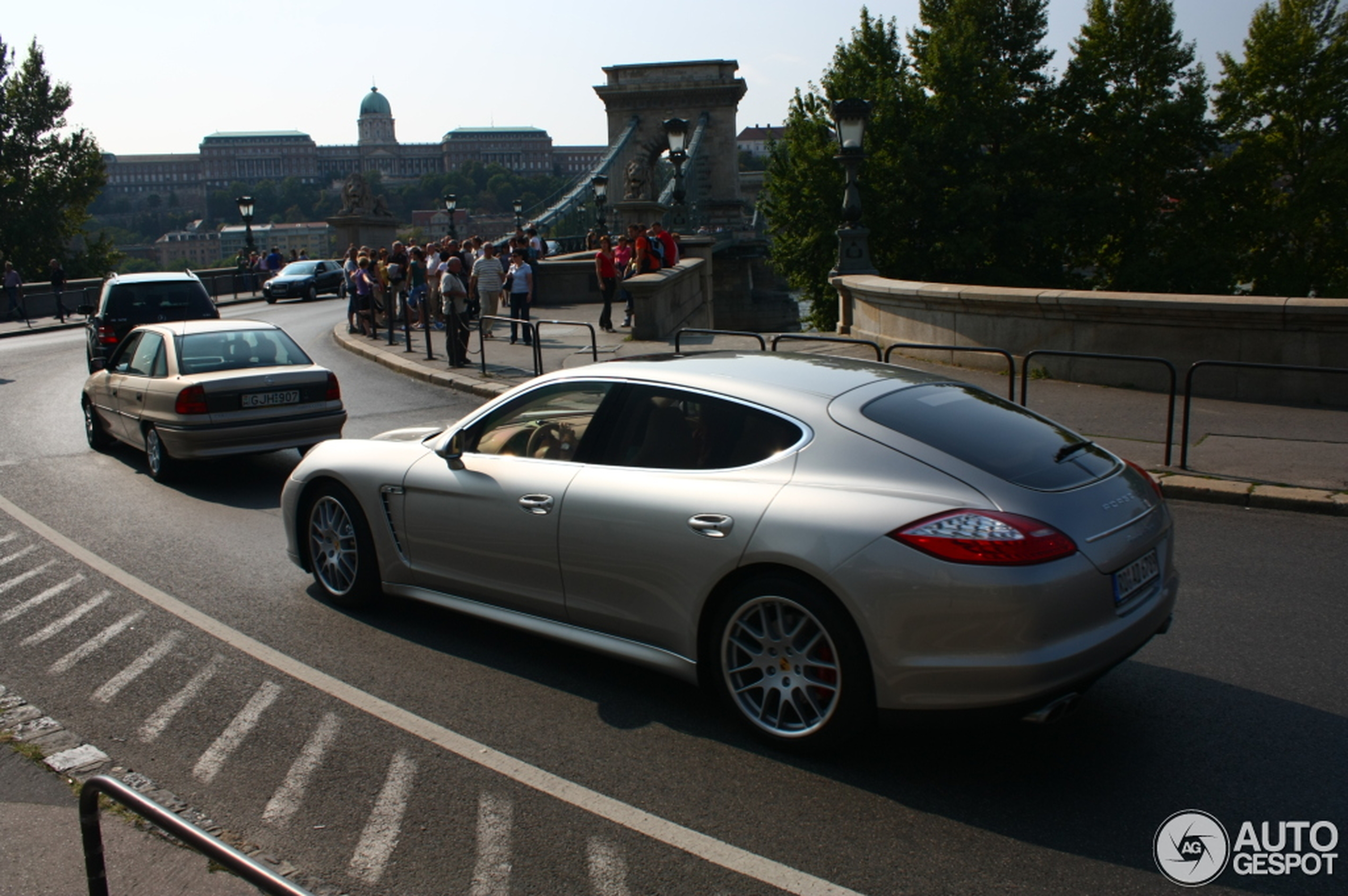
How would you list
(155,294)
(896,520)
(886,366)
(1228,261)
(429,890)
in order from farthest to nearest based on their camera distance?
(1228,261) → (155,294) → (886,366) → (896,520) → (429,890)

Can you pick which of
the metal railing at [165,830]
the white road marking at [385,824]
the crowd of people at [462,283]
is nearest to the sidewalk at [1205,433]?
the crowd of people at [462,283]

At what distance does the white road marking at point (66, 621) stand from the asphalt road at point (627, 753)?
0.02 meters

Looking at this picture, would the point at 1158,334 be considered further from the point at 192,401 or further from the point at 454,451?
the point at 192,401

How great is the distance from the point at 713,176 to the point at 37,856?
81640 mm

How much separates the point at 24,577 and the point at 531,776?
15.4ft

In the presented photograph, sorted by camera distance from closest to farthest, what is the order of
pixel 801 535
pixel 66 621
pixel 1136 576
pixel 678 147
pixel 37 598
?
1. pixel 801 535
2. pixel 1136 576
3. pixel 66 621
4. pixel 37 598
5. pixel 678 147

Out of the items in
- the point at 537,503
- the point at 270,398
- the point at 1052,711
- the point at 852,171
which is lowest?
the point at 1052,711

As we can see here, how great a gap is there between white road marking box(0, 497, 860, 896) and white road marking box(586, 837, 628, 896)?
0.14 metres

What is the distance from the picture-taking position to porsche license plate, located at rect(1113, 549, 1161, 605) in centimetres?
390

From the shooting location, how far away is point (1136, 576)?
4031 millimetres

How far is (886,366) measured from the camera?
5156mm

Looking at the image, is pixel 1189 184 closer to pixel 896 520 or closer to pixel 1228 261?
pixel 1228 261

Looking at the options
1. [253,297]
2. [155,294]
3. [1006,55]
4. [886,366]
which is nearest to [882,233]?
[1006,55]

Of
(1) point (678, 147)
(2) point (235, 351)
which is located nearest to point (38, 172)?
(1) point (678, 147)
